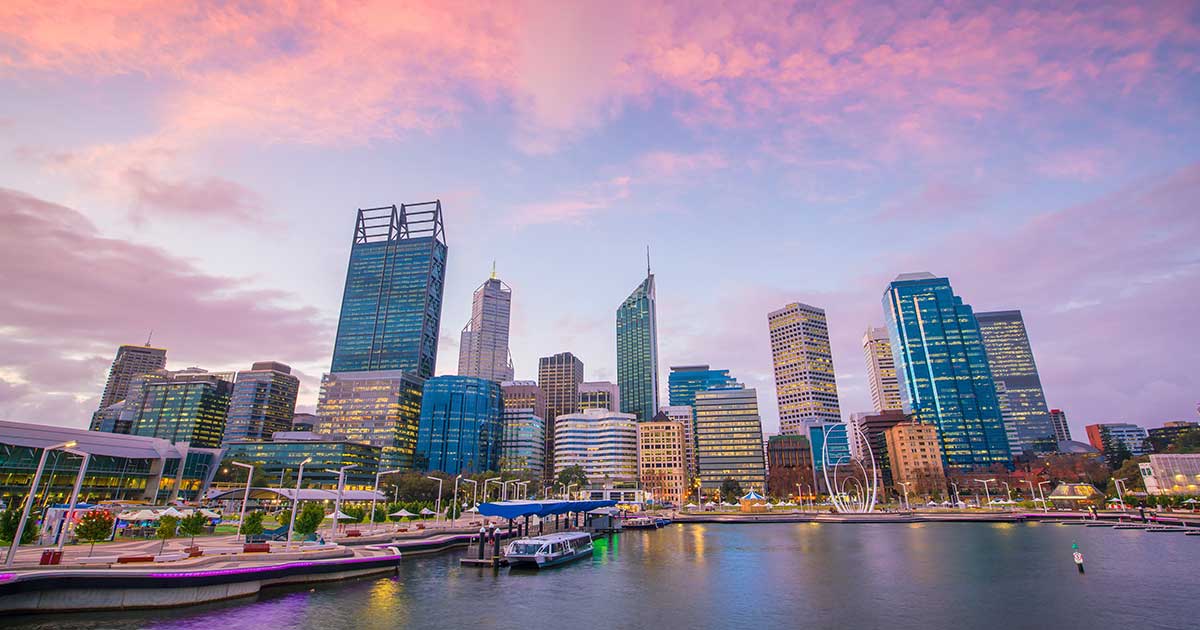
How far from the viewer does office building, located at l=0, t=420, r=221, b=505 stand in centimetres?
10500

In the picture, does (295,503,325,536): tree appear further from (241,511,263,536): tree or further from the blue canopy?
the blue canopy

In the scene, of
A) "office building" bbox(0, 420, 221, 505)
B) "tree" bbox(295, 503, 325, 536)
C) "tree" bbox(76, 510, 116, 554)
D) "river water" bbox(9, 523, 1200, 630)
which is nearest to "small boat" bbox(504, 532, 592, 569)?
"river water" bbox(9, 523, 1200, 630)

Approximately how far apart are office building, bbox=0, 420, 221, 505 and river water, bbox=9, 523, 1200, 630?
A: 3492 inches

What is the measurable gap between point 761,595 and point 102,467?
476 feet

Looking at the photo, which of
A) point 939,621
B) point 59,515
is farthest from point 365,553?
point 939,621

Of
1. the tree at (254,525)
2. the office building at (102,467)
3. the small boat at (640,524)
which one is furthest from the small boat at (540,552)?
the office building at (102,467)

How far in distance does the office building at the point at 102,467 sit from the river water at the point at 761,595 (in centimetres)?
8870

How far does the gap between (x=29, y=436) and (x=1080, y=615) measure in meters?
164

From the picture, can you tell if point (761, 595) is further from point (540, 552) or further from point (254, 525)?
point (254, 525)

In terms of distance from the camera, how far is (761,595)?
42344 mm

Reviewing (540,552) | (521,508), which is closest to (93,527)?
(540,552)

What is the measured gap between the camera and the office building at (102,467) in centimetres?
10500

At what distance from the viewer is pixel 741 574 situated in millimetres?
53000

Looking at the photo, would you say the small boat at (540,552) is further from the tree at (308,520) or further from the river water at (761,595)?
the tree at (308,520)
